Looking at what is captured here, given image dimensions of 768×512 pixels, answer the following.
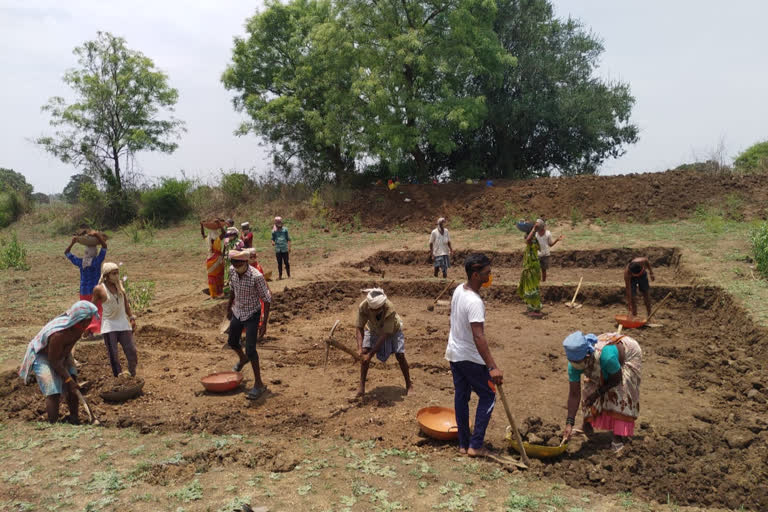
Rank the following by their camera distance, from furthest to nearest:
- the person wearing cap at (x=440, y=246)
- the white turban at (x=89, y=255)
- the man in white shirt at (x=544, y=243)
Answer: the person wearing cap at (x=440, y=246), the man in white shirt at (x=544, y=243), the white turban at (x=89, y=255)

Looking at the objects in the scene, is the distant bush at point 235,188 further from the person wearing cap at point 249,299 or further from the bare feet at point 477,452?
the bare feet at point 477,452

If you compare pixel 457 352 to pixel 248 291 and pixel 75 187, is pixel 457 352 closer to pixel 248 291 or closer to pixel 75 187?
pixel 248 291

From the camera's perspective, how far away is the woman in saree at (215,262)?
10.8 m

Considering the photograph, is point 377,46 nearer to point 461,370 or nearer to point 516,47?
point 516,47

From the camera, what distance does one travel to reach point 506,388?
6.74 meters

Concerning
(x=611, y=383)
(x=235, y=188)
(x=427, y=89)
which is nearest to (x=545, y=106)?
(x=427, y=89)

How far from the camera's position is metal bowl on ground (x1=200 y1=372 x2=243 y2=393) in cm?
657

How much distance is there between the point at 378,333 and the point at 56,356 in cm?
329

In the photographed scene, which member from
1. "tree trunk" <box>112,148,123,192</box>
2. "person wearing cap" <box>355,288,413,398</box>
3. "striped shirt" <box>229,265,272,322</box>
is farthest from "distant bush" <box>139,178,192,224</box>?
"person wearing cap" <box>355,288,413,398</box>

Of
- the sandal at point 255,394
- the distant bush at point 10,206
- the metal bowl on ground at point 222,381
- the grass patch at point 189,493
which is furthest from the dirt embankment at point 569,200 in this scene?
the distant bush at point 10,206

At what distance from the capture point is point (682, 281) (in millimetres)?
12180

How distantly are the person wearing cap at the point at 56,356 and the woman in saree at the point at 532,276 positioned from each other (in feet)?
24.8

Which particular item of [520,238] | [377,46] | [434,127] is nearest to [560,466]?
[520,238]

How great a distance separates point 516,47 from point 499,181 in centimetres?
762
